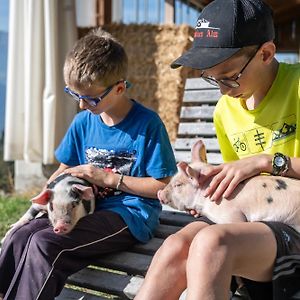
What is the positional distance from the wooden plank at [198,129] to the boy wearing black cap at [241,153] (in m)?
1.60

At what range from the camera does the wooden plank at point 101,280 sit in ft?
8.16

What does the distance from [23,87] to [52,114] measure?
19.0 inches

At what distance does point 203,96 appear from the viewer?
4.29 meters

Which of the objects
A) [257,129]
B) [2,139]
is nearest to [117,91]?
[257,129]

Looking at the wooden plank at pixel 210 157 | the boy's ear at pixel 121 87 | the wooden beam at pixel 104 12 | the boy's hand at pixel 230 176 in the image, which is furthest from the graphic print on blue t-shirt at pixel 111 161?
the wooden beam at pixel 104 12

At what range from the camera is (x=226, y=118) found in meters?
2.49

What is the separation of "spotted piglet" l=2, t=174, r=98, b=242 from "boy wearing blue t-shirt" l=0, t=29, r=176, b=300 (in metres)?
0.04

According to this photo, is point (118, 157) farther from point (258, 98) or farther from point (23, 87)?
point (23, 87)

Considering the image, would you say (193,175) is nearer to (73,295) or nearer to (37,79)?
(73,295)

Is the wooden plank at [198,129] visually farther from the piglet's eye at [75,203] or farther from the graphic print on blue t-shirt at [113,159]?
the piglet's eye at [75,203]

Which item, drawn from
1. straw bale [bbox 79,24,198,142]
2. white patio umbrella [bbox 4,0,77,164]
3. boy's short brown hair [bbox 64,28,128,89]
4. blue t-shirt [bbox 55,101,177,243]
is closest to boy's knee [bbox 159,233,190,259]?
blue t-shirt [bbox 55,101,177,243]

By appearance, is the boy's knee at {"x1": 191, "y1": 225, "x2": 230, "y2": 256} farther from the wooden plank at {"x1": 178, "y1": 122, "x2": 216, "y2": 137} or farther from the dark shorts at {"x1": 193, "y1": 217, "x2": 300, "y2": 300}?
the wooden plank at {"x1": 178, "y1": 122, "x2": 216, "y2": 137}

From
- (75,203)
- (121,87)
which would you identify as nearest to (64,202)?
(75,203)

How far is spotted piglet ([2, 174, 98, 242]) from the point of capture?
252 cm
